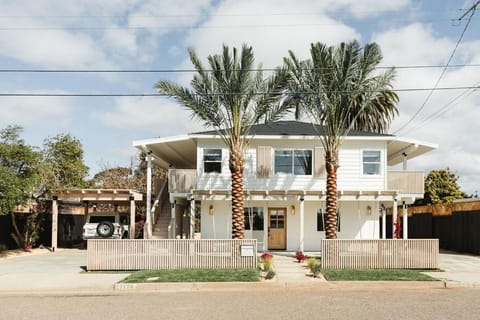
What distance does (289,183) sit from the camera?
2534 cm

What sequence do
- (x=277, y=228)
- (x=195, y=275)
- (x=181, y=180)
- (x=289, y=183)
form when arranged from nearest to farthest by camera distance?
(x=195, y=275) → (x=181, y=180) → (x=289, y=183) → (x=277, y=228)

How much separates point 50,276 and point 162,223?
1157cm

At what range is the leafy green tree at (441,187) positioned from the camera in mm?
41691

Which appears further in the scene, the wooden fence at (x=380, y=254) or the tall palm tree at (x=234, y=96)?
the tall palm tree at (x=234, y=96)

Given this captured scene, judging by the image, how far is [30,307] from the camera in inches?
438

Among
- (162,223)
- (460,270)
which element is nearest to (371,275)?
(460,270)

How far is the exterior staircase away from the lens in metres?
26.5

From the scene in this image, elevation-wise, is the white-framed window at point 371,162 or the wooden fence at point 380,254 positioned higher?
the white-framed window at point 371,162

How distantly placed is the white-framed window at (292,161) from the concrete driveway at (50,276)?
10.2 metres

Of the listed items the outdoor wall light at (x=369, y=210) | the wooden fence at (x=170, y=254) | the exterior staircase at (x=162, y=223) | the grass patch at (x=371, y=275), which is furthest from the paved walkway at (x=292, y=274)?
the exterior staircase at (x=162, y=223)

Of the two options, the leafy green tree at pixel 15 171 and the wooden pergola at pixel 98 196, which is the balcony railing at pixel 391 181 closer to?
the wooden pergola at pixel 98 196

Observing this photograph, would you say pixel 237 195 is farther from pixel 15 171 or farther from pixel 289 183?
pixel 15 171

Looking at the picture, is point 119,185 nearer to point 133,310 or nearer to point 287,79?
point 287,79

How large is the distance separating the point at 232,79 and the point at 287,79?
94.6 inches
